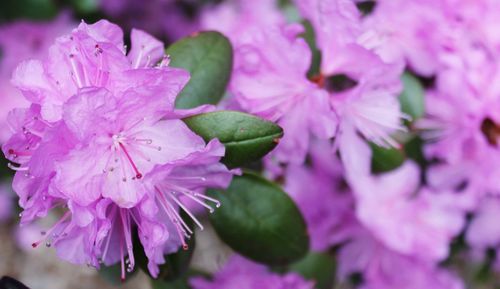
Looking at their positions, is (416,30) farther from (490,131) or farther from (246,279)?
(246,279)

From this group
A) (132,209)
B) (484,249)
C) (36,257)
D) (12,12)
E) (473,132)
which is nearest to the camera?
(132,209)

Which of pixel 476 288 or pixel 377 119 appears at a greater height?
pixel 377 119

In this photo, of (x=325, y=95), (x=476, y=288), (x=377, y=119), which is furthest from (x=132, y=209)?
(x=476, y=288)

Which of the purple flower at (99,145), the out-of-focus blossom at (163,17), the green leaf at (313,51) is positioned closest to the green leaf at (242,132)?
the purple flower at (99,145)

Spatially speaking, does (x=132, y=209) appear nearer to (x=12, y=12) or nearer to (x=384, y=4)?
(x=384, y=4)

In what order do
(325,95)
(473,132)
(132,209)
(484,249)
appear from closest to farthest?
(132,209)
(325,95)
(473,132)
(484,249)

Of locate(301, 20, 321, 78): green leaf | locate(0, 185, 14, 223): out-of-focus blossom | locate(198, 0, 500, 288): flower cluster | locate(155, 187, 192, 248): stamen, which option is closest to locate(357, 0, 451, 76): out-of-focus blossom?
locate(198, 0, 500, 288): flower cluster

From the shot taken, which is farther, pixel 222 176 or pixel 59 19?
pixel 59 19

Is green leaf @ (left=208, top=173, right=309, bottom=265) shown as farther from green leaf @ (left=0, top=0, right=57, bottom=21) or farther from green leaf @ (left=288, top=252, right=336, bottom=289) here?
green leaf @ (left=0, top=0, right=57, bottom=21)

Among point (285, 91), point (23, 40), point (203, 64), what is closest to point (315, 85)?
point (285, 91)
